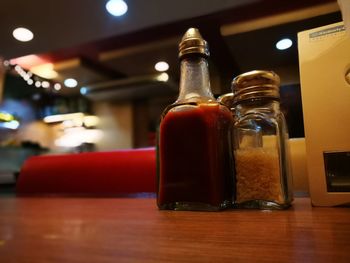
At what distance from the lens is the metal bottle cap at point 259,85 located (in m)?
0.45

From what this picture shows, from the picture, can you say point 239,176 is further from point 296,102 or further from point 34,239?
point 296,102

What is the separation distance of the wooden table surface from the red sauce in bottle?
0.06 m

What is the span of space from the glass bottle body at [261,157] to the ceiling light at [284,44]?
1034 millimetres

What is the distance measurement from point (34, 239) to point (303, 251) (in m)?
0.24

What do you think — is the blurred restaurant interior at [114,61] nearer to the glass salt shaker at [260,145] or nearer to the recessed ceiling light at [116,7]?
the recessed ceiling light at [116,7]

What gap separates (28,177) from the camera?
1.27 metres

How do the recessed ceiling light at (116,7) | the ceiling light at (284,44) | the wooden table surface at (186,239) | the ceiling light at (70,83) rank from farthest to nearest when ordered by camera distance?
the ceiling light at (70,83) < the recessed ceiling light at (116,7) < the ceiling light at (284,44) < the wooden table surface at (186,239)

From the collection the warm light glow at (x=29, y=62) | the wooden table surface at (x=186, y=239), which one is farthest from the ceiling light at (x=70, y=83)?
the wooden table surface at (x=186, y=239)

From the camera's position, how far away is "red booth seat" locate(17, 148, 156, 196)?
1057mm

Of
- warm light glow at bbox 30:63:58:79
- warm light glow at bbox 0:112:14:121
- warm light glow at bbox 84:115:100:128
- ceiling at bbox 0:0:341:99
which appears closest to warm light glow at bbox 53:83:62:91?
warm light glow at bbox 30:63:58:79

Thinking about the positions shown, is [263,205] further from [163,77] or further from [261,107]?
[163,77]

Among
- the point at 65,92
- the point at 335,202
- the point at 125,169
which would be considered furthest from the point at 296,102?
the point at 65,92

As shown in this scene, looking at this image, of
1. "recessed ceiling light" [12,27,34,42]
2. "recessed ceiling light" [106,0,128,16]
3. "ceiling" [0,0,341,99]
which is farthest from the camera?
"recessed ceiling light" [12,27,34,42]

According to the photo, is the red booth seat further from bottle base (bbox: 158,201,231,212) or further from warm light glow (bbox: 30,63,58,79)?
warm light glow (bbox: 30,63,58,79)
